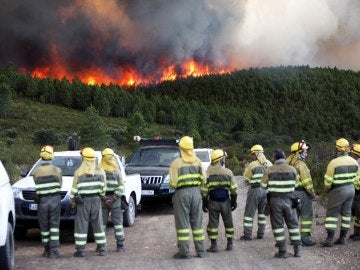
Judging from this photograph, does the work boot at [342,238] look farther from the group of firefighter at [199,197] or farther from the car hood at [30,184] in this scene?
the car hood at [30,184]

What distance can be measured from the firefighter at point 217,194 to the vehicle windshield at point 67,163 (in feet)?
12.5

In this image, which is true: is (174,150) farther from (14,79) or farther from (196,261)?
(14,79)

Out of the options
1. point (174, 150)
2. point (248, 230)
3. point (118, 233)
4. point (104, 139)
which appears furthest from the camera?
point (104, 139)

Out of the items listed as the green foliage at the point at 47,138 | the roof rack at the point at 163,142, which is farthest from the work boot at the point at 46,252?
the green foliage at the point at 47,138

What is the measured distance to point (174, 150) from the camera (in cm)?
1642

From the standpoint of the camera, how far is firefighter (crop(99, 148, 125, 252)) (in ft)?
32.6

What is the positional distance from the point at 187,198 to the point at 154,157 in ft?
24.5

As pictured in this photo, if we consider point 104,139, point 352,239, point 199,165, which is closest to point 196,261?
point 199,165

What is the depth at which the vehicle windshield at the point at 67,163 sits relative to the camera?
12070 mm

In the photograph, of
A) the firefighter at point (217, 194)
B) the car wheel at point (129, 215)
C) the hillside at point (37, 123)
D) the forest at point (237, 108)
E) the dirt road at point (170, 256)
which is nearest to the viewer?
the dirt road at point (170, 256)

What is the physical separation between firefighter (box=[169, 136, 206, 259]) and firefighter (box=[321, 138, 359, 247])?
244cm

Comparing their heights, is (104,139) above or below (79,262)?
above

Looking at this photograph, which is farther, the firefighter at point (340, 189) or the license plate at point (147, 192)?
the license plate at point (147, 192)

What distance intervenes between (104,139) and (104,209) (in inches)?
2671
